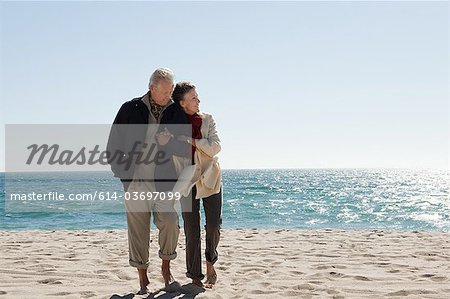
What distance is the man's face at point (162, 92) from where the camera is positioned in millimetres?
4055

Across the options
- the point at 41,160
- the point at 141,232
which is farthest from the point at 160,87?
the point at 41,160

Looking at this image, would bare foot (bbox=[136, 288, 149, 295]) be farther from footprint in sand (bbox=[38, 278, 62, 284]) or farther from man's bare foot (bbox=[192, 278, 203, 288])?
footprint in sand (bbox=[38, 278, 62, 284])

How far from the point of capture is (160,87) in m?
4.07

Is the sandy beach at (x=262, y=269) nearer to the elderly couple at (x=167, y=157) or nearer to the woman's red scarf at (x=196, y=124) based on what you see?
the elderly couple at (x=167, y=157)

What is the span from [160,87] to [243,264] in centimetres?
264

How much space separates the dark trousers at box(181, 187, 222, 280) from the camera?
4.38m

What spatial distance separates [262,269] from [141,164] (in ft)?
6.76

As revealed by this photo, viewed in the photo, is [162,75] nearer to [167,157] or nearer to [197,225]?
[167,157]

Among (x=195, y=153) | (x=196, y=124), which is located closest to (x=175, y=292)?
(x=195, y=153)

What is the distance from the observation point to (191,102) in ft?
14.0

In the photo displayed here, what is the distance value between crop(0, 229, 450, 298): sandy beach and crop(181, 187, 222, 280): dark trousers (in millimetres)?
209

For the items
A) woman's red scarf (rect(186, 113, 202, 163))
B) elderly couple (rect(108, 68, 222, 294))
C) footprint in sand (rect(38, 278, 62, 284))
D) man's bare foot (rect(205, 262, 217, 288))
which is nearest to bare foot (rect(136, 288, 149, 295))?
elderly couple (rect(108, 68, 222, 294))

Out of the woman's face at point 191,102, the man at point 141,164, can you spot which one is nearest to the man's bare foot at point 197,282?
the man at point 141,164

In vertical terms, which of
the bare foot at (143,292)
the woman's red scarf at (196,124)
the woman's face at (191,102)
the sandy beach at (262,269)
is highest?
the woman's face at (191,102)
